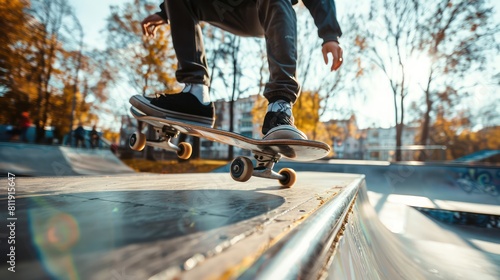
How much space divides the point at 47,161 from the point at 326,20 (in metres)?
5.25

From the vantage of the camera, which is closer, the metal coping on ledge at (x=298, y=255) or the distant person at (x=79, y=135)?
the metal coping on ledge at (x=298, y=255)

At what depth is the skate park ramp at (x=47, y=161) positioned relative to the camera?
169 inches

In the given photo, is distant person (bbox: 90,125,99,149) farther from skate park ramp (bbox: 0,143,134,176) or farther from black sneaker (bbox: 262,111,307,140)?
black sneaker (bbox: 262,111,307,140)

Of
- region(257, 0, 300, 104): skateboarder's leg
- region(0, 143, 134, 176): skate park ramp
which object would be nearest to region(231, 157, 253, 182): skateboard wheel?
region(257, 0, 300, 104): skateboarder's leg

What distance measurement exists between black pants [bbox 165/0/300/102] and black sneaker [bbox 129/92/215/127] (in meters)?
0.14

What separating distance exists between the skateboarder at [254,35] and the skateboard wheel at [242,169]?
0.60 ft

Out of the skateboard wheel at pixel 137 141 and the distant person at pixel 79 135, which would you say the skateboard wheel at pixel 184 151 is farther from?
the distant person at pixel 79 135

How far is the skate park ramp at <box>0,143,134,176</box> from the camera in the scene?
429 centimetres

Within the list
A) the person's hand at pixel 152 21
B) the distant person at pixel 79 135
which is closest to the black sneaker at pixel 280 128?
the person's hand at pixel 152 21

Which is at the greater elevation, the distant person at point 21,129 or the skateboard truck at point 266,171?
the distant person at point 21,129

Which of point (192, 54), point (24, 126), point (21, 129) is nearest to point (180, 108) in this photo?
point (192, 54)

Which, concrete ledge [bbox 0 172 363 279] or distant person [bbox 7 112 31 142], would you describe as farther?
distant person [bbox 7 112 31 142]

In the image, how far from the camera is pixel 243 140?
144cm

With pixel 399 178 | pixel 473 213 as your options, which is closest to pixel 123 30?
pixel 399 178
